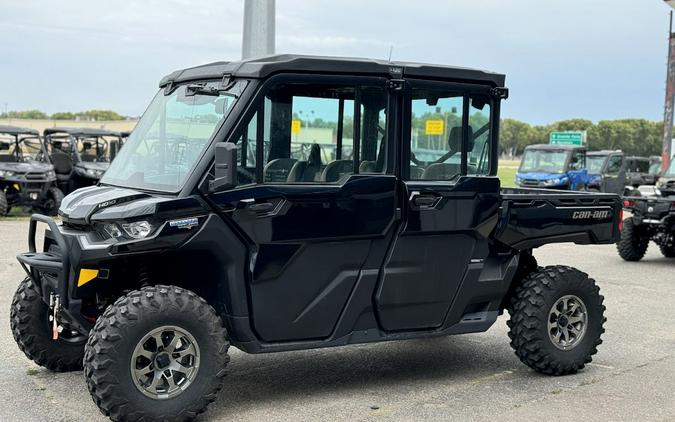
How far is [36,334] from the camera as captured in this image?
634 centimetres

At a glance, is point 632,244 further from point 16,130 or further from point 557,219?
point 16,130

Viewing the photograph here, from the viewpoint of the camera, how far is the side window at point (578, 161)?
3044 cm

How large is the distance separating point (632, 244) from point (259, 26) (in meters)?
6.92

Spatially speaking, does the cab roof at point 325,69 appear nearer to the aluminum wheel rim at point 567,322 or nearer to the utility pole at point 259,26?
the aluminum wheel rim at point 567,322

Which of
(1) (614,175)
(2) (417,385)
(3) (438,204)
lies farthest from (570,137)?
(3) (438,204)

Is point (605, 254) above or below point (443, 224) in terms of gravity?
below

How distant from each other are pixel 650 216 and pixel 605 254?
6.00 ft

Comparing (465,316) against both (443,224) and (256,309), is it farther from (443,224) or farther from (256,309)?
(256,309)

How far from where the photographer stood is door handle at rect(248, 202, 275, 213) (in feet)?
18.2

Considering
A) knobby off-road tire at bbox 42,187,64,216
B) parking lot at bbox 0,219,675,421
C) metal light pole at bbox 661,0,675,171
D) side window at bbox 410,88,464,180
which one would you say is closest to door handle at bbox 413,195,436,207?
side window at bbox 410,88,464,180

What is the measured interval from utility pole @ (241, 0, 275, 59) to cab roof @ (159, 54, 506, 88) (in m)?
7.94

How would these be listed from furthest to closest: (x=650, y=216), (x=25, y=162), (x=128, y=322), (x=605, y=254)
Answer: (x=25, y=162), (x=605, y=254), (x=650, y=216), (x=128, y=322)

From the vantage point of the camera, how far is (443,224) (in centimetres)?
622

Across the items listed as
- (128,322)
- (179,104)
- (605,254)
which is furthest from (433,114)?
(605,254)
